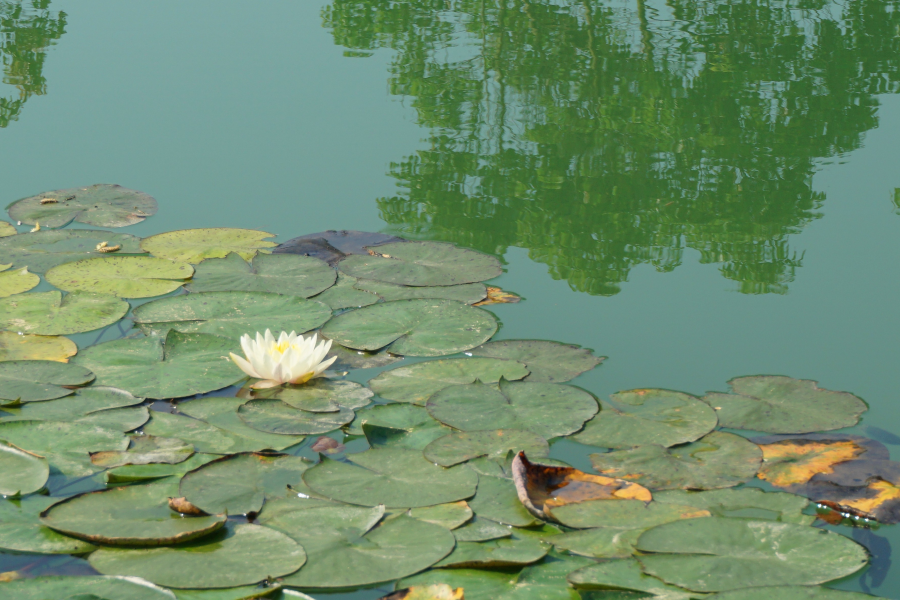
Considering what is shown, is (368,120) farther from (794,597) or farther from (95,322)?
(794,597)

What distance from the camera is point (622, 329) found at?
3287 mm

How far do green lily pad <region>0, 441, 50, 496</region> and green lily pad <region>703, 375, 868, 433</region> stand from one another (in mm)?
2010

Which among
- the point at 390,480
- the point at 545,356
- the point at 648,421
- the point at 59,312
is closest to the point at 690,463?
the point at 648,421

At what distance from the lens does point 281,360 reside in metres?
2.70

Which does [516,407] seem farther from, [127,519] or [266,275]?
[266,275]

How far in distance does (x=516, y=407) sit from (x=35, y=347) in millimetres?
1769

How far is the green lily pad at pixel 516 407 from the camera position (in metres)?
2.54

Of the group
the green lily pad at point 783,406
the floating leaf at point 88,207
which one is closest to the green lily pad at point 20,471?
the green lily pad at point 783,406

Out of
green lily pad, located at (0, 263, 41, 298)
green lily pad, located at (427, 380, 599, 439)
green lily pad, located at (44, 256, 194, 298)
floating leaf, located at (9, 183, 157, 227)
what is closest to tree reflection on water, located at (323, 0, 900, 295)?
green lily pad, located at (427, 380, 599, 439)

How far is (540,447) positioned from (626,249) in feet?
5.72

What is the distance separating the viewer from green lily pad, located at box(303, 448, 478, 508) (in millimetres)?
2148

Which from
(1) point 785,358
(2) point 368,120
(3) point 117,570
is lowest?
(3) point 117,570

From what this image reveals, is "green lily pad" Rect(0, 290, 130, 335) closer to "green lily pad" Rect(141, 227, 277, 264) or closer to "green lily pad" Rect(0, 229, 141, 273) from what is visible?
"green lily pad" Rect(0, 229, 141, 273)

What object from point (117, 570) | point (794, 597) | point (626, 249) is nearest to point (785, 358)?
point (626, 249)
